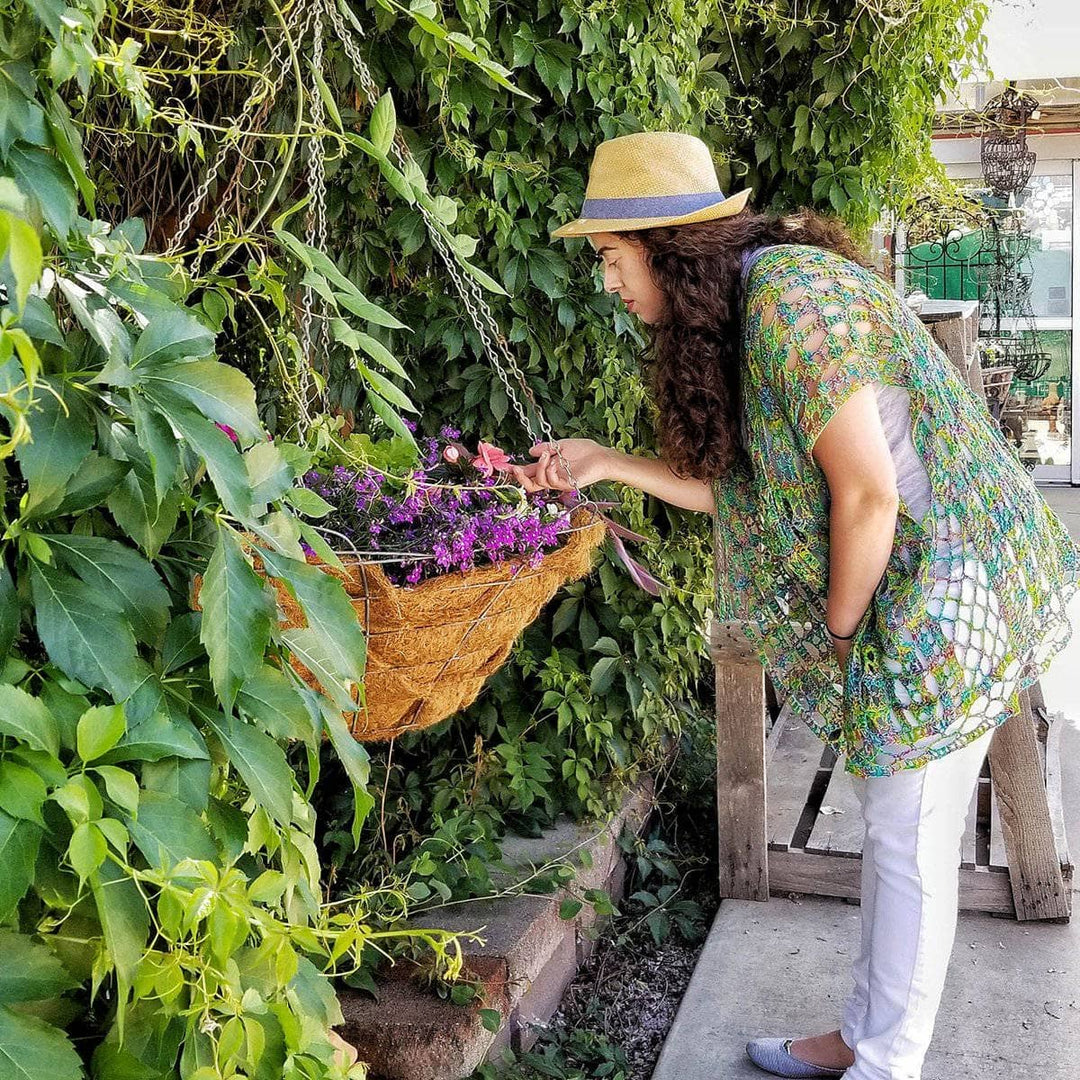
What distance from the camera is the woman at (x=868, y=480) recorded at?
1659mm

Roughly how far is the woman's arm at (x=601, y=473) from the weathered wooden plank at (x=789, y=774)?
1.21 m

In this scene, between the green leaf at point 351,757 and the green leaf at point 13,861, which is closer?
the green leaf at point 13,861

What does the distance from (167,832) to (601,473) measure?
3.87 ft

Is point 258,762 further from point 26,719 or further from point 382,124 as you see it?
point 382,124

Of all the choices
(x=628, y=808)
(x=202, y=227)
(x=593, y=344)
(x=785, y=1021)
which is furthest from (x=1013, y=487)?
(x=202, y=227)

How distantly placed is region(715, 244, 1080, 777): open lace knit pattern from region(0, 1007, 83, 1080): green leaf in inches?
47.2

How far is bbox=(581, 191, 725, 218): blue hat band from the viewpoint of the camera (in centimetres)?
172

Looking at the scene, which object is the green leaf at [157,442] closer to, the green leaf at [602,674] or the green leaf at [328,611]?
the green leaf at [328,611]

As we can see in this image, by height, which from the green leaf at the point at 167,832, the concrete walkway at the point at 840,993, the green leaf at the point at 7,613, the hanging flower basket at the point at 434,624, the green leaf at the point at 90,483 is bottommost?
the concrete walkway at the point at 840,993

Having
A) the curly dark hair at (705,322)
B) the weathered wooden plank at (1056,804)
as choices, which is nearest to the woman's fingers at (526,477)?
the curly dark hair at (705,322)

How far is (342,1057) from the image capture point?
1.06m

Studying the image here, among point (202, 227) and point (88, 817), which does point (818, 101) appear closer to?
point (202, 227)

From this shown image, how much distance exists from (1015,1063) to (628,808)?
974mm

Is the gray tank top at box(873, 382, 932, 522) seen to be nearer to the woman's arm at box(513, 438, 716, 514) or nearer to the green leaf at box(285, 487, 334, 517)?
the woman's arm at box(513, 438, 716, 514)
